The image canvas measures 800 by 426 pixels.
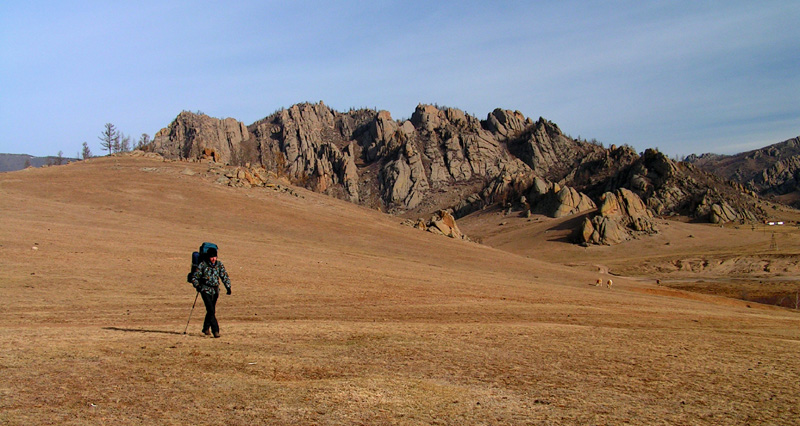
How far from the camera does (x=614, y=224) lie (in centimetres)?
8369

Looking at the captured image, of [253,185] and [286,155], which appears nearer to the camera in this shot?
[253,185]

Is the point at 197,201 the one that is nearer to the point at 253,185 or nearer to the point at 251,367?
the point at 253,185

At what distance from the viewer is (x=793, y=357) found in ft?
40.9

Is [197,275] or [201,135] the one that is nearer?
[197,275]

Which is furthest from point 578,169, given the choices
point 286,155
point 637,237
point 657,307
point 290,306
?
point 290,306

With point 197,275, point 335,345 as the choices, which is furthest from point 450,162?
point 335,345

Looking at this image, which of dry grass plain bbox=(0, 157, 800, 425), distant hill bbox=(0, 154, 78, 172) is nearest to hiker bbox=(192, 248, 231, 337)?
dry grass plain bbox=(0, 157, 800, 425)

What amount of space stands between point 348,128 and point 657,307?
588ft

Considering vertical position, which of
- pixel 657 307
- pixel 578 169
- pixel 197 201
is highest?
pixel 578 169

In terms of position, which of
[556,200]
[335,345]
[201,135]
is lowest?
[335,345]

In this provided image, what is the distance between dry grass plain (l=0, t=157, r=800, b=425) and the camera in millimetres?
7906

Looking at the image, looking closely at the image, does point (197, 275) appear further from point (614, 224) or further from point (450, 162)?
point (450, 162)

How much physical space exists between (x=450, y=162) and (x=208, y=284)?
150m

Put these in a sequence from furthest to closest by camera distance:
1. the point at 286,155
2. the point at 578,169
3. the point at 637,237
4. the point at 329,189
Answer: the point at 286,155
the point at 329,189
the point at 578,169
the point at 637,237
